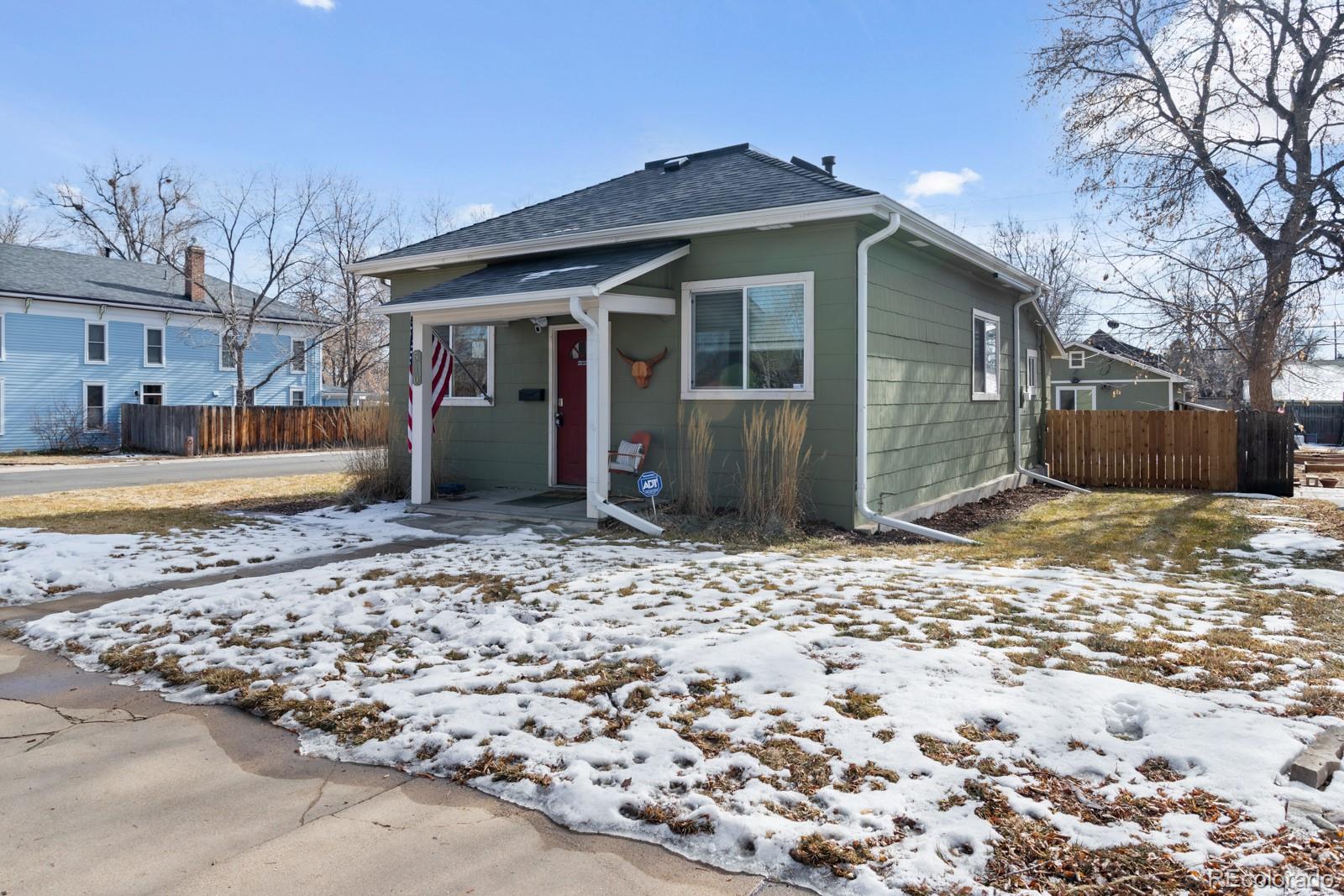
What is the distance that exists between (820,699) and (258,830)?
214 cm

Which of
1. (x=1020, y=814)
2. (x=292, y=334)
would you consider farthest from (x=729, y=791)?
(x=292, y=334)

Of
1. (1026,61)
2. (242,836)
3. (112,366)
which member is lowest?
(242,836)

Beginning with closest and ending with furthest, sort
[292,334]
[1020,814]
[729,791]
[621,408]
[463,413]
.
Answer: [1020,814]
[729,791]
[621,408]
[463,413]
[292,334]

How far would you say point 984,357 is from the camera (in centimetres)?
1249

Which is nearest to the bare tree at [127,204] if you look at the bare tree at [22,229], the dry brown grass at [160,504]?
the bare tree at [22,229]

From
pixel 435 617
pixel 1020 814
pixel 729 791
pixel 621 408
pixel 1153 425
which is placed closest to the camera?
pixel 1020 814

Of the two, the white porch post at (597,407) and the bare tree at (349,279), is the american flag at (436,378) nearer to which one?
the white porch post at (597,407)

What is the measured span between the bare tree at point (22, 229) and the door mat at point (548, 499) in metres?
37.4

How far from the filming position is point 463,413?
11219 mm

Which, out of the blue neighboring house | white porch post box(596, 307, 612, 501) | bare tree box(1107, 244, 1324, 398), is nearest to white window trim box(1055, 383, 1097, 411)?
bare tree box(1107, 244, 1324, 398)

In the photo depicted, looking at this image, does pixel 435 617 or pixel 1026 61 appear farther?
pixel 1026 61

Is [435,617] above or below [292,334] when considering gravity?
below

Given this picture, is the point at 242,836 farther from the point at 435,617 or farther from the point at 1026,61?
the point at 1026,61

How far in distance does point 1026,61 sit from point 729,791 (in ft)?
59.6
